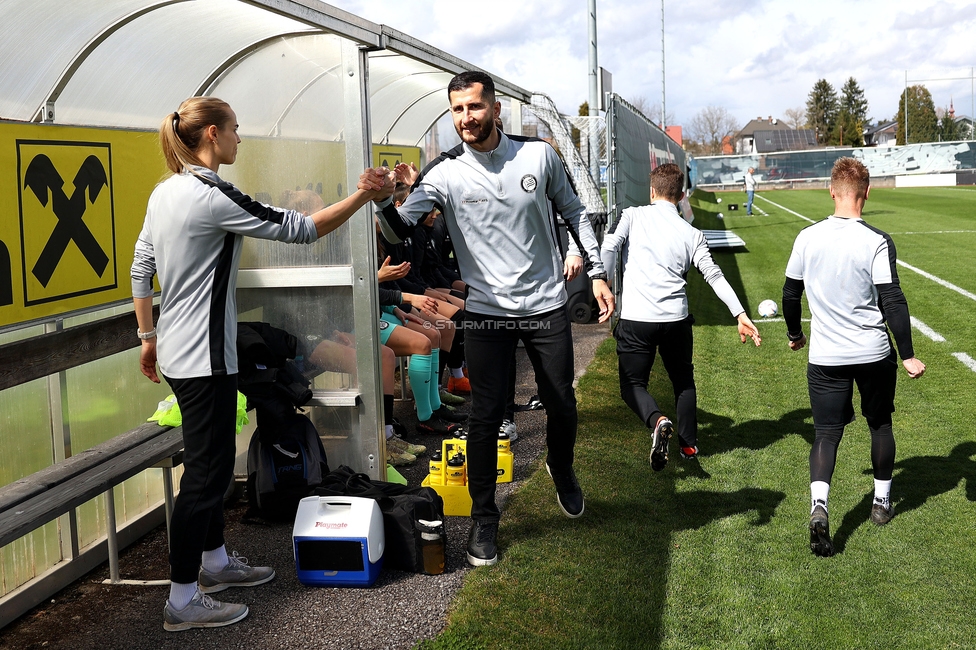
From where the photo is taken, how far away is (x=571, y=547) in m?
4.43

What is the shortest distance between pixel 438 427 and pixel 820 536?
3.05 m

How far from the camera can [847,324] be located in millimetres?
4445

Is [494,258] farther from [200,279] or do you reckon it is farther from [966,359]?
[966,359]

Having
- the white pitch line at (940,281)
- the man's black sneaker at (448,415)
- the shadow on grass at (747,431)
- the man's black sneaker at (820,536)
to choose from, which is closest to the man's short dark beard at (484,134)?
the man's black sneaker at (820,536)

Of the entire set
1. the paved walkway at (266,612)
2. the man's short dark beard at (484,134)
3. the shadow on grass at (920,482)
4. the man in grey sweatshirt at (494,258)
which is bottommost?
the paved walkway at (266,612)

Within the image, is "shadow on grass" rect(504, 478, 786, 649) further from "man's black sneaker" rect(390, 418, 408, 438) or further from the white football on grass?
the white football on grass

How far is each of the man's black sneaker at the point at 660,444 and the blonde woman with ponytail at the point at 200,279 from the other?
7.93 feet

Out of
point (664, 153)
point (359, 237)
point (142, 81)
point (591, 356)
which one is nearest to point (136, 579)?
point (359, 237)

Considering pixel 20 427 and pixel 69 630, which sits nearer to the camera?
pixel 69 630

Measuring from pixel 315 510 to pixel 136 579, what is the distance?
99cm

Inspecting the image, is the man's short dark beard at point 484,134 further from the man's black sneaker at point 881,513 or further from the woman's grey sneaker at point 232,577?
the man's black sneaker at point 881,513

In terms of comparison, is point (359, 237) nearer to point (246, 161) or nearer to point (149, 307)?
point (246, 161)

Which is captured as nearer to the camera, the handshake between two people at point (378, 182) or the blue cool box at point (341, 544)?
the handshake between two people at point (378, 182)

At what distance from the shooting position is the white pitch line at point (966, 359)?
8.30m
